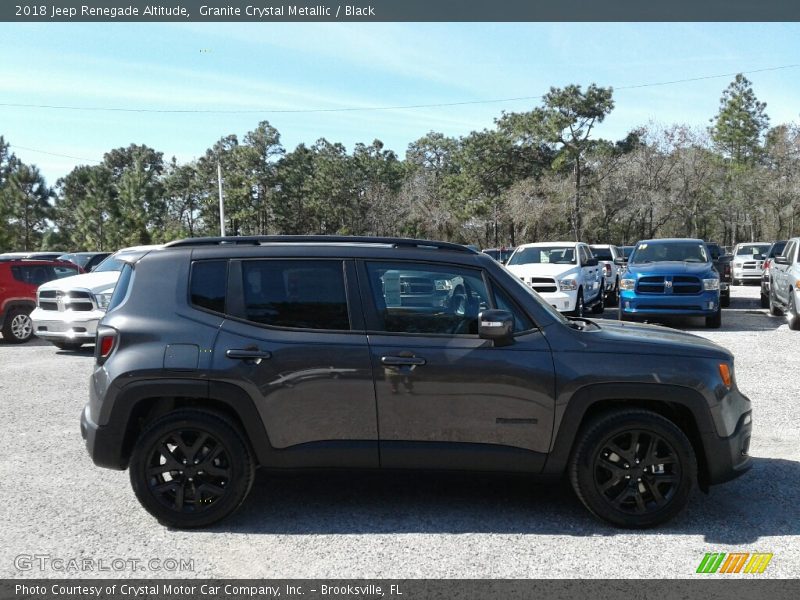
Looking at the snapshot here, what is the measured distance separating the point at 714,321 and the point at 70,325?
12.6m

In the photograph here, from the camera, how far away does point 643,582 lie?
3701 mm

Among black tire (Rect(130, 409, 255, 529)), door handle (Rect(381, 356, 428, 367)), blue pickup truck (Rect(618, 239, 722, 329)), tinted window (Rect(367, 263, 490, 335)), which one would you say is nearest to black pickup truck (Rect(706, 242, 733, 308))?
blue pickup truck (Rect(618, 239, 722, 329))

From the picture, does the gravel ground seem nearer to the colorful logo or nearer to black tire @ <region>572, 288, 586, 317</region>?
the colorful logo

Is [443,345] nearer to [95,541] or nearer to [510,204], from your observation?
[95,541]

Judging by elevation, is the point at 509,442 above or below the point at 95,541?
above

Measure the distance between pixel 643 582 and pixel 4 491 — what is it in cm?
446

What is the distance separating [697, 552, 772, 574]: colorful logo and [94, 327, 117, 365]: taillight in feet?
12.2

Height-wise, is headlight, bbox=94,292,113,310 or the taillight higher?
the taillight

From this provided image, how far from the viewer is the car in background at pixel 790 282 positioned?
47.3 feet

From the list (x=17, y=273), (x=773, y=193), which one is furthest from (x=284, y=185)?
(x=17, y=273)

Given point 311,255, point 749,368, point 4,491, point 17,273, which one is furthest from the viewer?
point 17,273

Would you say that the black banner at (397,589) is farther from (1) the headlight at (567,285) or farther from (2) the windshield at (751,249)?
(2) the windshield at (751,249)

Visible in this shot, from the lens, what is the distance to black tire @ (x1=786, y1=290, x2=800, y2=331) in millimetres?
14438

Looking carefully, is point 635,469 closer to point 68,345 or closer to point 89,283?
point 89,283
